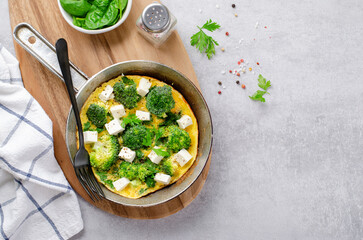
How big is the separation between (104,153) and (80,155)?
0.21 m

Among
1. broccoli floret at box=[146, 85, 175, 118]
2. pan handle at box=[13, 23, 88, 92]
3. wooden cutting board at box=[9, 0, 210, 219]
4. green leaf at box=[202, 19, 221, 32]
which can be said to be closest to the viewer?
broccoli floret at box=[146, 85, 175, 118]

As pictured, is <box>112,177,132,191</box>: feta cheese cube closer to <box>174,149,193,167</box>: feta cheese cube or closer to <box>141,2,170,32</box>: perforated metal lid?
<box>174,149,193,167</box>: feta cheese cube

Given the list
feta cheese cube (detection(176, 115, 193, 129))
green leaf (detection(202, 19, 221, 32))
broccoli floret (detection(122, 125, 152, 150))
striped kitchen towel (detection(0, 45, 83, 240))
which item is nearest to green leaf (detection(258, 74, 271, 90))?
green leaf (detection(202, 19, 221, 32))

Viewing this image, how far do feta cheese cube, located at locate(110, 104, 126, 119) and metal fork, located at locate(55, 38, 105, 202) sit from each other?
30cm

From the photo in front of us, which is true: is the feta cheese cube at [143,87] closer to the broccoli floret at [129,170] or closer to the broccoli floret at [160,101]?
the broccoli floret at [160,101]

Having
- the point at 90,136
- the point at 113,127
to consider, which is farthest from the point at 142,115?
the point at 90,136

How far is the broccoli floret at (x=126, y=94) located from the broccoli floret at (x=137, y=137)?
0.23 meters

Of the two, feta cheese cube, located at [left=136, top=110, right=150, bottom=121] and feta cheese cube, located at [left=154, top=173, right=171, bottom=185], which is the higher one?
feta cheese cube, located at [left=136, top=110, right=150, bottom=121]

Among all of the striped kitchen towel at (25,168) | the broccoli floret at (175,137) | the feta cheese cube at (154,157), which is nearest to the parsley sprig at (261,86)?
the broccoli floret at (175,137)

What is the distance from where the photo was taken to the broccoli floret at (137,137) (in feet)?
9.97

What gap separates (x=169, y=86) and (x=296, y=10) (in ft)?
5.85

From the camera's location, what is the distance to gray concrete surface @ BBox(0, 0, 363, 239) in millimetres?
3625

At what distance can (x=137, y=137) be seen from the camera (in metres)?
3.04

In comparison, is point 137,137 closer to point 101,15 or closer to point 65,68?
point 65,68
